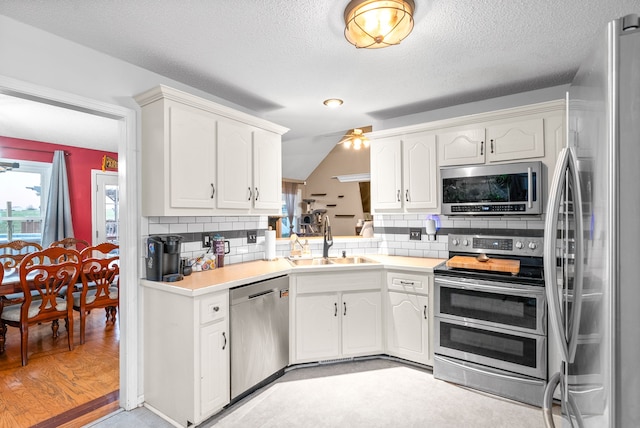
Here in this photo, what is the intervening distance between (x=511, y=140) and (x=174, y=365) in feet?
9.75

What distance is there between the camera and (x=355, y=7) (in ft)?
5.46

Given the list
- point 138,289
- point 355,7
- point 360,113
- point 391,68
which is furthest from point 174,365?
point 360,113

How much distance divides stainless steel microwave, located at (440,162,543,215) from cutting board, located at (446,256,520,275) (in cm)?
38

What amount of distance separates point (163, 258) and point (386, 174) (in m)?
2.12

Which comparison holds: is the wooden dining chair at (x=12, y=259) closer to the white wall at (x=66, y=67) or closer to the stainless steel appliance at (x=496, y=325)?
the white wall at (x=66, y=67)

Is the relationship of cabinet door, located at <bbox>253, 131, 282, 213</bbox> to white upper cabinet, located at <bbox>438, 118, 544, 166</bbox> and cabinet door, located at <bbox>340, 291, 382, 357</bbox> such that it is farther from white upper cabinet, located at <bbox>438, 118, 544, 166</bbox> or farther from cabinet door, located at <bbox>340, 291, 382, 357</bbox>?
white upper cabinet, located at <bbox>438, 118, 544, 166</bbox>

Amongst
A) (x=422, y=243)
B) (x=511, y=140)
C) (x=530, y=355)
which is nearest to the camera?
(x=530, y=355)

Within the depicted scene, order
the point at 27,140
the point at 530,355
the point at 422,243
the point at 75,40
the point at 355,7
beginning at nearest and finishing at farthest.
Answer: the point at 355,7 → the point at 75,40 → the point at 530,355 → the point at 422,243 → the point at 27,140

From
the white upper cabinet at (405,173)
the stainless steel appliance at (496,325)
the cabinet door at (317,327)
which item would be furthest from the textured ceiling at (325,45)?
the cabinet door at (317,327)

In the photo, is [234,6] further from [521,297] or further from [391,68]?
[521,297]

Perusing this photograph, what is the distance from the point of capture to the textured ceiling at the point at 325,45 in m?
1.73

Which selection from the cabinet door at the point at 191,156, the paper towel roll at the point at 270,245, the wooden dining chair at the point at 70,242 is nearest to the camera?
the cabinet door at the point at 191,156

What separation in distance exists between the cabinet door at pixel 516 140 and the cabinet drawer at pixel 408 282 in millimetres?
1153

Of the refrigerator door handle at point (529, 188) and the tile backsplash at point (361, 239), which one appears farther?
the tile backsplash at point (361, 239)
